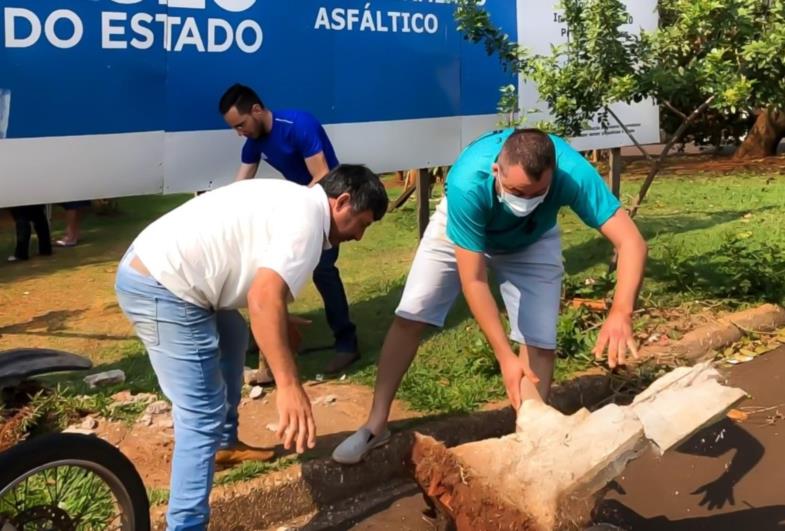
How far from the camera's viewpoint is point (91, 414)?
4371mm

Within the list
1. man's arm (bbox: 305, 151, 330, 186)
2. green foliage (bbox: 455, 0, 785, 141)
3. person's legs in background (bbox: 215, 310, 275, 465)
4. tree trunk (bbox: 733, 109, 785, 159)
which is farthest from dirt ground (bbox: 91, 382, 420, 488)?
tree trunk (bbox: 733, 109, 785, 159)

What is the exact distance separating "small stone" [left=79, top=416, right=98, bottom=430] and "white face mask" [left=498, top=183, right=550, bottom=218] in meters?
2.14

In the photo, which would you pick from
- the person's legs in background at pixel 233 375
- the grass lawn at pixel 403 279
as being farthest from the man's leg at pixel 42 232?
the person's legs in background at pixel 233 375

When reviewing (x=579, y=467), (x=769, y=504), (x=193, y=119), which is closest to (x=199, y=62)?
(x=193, y=119)

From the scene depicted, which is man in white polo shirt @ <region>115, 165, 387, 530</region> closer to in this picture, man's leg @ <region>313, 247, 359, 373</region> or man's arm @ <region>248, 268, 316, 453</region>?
man's arm @ <region>248, 268, 316, 453</region>

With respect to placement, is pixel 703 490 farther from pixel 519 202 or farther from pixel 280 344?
pixel 280 344

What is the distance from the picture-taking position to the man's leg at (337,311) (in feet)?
17.2

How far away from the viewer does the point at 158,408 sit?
14.6ft

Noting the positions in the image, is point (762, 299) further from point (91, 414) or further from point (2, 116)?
point (2, 116)

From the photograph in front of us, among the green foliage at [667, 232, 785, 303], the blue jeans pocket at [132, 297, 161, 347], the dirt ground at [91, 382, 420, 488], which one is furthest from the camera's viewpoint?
the green foliage at [667, 232, 785, 303]

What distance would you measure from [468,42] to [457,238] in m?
3.28

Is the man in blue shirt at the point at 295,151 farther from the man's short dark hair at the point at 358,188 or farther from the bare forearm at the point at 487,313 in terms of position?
the man's short dark hair at the point at 358,188

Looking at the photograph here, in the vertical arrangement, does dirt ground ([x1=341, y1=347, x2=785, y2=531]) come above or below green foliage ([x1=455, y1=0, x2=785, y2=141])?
below

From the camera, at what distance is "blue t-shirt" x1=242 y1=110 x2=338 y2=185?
502 centimetres
